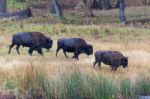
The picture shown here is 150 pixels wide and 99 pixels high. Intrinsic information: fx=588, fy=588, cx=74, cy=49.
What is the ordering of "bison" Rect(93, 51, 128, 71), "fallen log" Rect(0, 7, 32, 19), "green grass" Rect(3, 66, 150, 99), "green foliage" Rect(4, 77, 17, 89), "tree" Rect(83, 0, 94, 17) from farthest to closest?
"tree" Rect(83, 0, 94, 17) < "fallen log" Rect(0, 7, 32, 19) < "bison" Rect(93, 51, 128, 71) < "green foliage" Rect(4, 77, 17, 89) < "green grass" Rect(3, 66, 150, 99)

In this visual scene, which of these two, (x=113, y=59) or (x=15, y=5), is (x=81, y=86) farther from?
(x=15, y=5)

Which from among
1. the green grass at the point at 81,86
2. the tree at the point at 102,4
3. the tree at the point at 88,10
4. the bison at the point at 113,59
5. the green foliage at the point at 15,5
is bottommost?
the tree at the point at 102,4

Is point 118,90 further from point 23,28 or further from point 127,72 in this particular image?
point 23,28

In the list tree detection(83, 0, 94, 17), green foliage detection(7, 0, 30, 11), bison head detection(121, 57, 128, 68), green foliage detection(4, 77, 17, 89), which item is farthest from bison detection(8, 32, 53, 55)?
green foliage detection(7, 0, 30, 11)

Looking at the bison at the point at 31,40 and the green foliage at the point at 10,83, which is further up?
the green foliage at the point at 10,83

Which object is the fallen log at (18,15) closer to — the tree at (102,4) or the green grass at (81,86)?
the tree at (102,4)

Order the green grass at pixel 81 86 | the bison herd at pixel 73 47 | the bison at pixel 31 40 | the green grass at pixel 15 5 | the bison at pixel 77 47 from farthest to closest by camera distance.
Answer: the green grass at pixel 15 5
the bison at pixel 31 40
the bison at pixel 77 47
the bison herd at pixel 73 47
the green grass at pixel 81 86

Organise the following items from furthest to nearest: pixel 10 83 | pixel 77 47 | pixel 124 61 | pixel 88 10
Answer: pixel 88 10 → pixel 77 47 → pixel 124 61 → pixel 10 83

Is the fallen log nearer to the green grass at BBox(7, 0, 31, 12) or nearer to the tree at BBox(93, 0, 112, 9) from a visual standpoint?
the green grass at BBox(7, 0, 31, 12)

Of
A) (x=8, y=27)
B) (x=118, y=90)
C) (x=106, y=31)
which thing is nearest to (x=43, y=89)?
(x=118, y=90)

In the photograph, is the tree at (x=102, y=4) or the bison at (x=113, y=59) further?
the tree at (x=102, y=4)

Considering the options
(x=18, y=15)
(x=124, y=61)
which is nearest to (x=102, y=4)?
(x=18, y=15)

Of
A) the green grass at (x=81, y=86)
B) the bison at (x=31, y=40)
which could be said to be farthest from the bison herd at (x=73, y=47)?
the green grass at (x=81, y=86)

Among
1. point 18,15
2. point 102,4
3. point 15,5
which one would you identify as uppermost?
point 18,15
